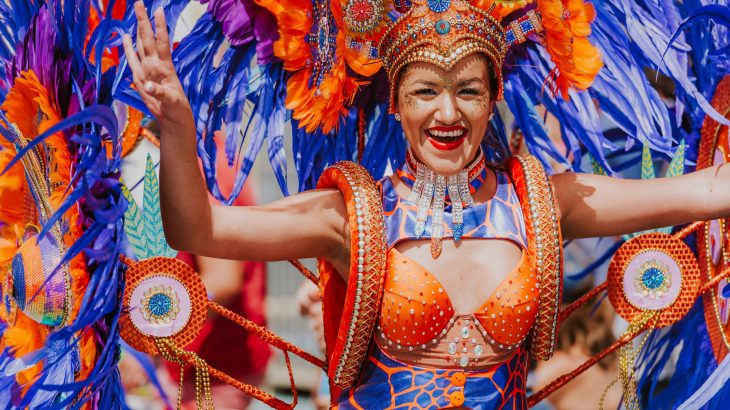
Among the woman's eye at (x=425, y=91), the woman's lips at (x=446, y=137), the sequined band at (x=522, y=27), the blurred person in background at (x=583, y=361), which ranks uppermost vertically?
the sequined band at (x=522, y=27)

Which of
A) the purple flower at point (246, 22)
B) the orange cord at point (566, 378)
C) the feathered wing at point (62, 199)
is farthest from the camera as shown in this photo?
the orange cord at point (566, 378)

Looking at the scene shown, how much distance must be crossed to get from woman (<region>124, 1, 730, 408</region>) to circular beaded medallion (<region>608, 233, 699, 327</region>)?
32 centimetres

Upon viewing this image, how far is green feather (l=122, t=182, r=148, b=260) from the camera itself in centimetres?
296

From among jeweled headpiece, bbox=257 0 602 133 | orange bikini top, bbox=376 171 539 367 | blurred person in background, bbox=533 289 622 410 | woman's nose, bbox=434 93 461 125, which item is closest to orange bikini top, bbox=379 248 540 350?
orange bikini top, bbox=376 171 539 367

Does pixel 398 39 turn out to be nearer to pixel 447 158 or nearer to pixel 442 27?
pixel 442 27

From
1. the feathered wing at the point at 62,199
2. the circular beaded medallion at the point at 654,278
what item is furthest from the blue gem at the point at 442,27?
the circular beaded medallion at the point at 654,278

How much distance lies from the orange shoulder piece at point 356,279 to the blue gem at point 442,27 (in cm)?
40

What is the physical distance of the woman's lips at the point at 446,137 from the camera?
2568mm

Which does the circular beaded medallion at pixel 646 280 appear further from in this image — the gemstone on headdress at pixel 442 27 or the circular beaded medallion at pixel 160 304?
the circular beaded medallion at pixel 160 304

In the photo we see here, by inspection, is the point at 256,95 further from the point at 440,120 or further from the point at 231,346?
the point at 231,346

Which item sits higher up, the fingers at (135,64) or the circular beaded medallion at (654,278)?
the fingers at (135,64)

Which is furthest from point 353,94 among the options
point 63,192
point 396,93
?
point 63,192

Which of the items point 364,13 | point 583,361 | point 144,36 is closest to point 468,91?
point 364,13

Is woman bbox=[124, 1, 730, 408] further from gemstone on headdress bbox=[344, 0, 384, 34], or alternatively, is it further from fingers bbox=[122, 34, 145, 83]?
fingers bbox=[122, 34, 145, 83]
